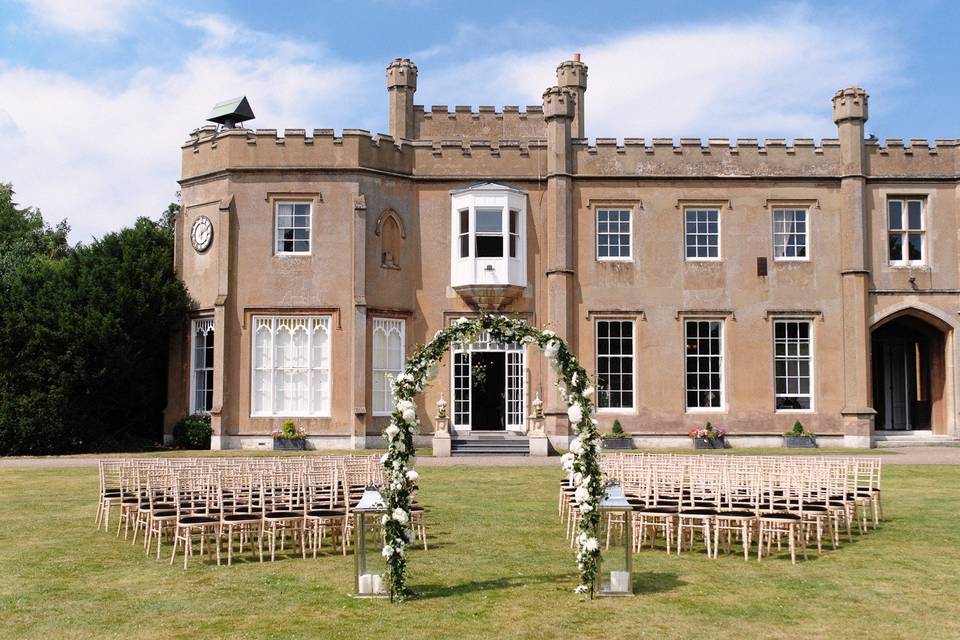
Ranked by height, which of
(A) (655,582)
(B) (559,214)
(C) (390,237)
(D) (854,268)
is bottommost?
(A) (655,582)

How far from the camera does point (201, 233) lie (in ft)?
92.4

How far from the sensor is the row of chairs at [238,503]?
11.3 m

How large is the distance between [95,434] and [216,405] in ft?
12.2

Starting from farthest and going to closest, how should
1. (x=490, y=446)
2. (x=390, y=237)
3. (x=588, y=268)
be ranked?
(x=588, y=268) < (x=390, y=237) < (x=490, y=446)

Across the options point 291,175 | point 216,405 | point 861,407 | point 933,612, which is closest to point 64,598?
point 933,612

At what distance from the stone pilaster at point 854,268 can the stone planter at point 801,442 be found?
100 cm

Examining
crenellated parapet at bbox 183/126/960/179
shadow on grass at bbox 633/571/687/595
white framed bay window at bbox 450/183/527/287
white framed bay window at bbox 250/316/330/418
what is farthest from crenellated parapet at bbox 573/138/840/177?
shadow on grass at bbox 633/571/687/595

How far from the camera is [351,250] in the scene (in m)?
27.4

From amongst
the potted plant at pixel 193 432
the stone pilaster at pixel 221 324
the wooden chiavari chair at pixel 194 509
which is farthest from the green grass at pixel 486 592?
the potted plant at pixel 193 432

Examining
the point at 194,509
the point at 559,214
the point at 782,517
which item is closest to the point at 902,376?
the point at 559,214

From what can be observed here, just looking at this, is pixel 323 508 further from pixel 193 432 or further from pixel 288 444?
pixel 193 432

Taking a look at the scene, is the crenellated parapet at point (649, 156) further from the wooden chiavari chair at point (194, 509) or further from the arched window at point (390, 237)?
the wooden chiavari chair at point (194, 509)

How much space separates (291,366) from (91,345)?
17.5 ft

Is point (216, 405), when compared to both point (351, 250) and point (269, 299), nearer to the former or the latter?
point (269, 299)
